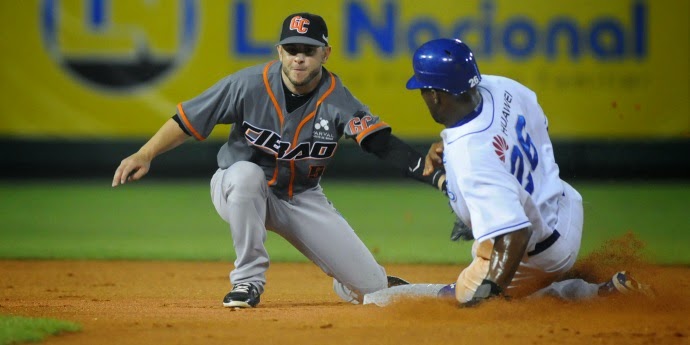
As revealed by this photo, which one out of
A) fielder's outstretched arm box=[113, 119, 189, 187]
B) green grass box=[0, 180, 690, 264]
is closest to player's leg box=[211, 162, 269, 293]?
fielder's outstretched arm box=[113, 119, 189, 187]

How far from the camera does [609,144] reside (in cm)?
1411

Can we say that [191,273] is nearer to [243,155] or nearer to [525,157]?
[243,155]

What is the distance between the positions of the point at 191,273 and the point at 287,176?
2.09m

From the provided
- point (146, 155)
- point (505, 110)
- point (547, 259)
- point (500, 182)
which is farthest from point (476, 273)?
point (146, 155)

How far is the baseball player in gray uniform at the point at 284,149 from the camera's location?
5.83 metres

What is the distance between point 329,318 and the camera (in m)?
5.18

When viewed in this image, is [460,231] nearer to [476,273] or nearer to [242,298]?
[476,273]

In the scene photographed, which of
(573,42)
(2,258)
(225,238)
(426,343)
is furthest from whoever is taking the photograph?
(573,42)

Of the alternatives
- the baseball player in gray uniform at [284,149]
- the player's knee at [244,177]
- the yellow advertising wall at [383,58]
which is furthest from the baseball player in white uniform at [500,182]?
the yellow advertising wall at [383,58]

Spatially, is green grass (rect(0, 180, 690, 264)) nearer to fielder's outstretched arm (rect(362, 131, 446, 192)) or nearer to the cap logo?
fielder's outstretched arm (rect(362, 131, 446, 192))

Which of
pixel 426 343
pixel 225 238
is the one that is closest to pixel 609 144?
pixel 225 238

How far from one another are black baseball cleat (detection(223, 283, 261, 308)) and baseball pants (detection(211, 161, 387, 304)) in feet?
0.28

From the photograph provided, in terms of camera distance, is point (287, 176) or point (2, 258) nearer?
point (287, 176)

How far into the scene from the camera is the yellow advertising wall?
1373 centimetres
